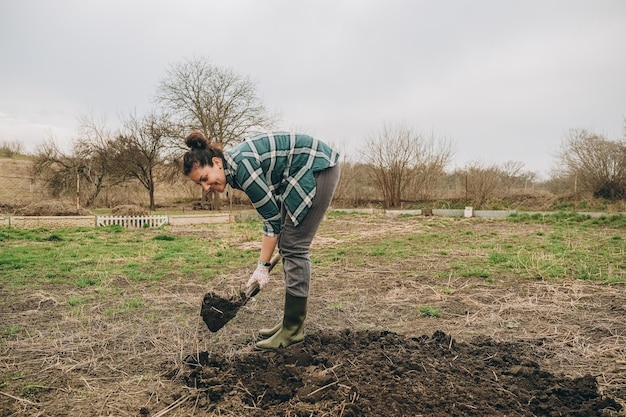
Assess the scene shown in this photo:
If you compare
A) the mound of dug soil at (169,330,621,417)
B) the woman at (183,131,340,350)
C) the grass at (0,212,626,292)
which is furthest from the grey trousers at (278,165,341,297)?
the grass at (0,212,626,292)

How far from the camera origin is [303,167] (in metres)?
2.71

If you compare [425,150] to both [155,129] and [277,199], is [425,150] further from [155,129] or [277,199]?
[277,199]

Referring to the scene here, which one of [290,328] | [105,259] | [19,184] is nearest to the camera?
[290,328]

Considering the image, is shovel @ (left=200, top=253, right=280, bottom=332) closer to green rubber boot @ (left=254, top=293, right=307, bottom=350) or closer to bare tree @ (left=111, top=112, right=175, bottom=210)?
green rubber boot @ (left=254, top=293, right=307, bottom=350)

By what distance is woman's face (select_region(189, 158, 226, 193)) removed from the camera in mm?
2574

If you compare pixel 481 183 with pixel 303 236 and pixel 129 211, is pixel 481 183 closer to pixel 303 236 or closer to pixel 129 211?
pixel 129 211

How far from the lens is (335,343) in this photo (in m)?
2.90

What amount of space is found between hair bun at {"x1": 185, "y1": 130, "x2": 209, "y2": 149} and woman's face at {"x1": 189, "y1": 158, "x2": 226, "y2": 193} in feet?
0.38

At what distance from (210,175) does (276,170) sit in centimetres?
42

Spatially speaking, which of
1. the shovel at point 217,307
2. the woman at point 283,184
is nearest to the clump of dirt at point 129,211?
the shovel at point 217,307

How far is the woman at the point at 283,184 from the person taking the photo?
257 cm

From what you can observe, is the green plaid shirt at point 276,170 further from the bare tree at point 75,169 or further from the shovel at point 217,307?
the bare tree at point 75,169

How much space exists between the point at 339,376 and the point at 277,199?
124 cm

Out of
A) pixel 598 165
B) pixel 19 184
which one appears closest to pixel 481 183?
pixel 598 165
